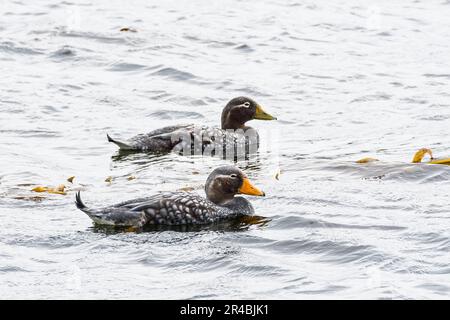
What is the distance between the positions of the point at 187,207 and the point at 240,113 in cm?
504

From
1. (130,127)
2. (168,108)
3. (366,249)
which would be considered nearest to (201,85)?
(168,108)

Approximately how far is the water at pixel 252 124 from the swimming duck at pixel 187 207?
224 millimetres

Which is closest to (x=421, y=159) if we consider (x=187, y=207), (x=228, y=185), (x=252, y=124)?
(x=228, y=185)

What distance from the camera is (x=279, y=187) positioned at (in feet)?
45.0

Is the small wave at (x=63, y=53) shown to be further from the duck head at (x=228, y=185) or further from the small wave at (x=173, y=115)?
the duck head at (x=228, y=185)

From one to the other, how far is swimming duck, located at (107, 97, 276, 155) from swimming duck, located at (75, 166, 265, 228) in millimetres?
3242

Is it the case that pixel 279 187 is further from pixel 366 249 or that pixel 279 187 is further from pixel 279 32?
pixel 279 32

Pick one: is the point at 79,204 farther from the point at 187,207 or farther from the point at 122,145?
the point at 122,145

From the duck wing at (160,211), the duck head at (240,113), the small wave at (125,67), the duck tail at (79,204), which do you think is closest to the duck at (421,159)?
the duck head at (240,113)

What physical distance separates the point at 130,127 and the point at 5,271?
24.0ft

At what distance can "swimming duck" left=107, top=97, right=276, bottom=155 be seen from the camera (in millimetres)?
15828

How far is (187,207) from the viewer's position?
12078 millimetres

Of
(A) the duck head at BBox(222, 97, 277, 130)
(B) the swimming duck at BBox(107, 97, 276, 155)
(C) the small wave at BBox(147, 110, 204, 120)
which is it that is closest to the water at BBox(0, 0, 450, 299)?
(C) the small wave at BBox(147, 110, 204, 120)

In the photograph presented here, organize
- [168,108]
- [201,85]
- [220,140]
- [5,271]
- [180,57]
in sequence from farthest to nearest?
[180,57] < [201,85] < [168,108] < [220,140] < [5,271]
